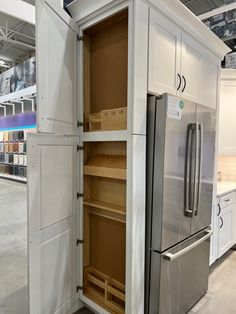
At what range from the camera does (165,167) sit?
183cm

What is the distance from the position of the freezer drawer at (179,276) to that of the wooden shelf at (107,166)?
0.70 m

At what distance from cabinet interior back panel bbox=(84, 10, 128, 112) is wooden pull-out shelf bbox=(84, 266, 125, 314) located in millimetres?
1603

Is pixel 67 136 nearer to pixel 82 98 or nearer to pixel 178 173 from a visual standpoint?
pixel 82 98

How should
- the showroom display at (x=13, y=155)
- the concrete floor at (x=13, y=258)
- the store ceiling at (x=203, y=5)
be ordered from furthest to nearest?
the showroom display at (x=13, y=155) < the store ceiling at (x=203, y=5) < the concrete floor at (x=13, y=258)

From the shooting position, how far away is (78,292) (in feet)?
7.49

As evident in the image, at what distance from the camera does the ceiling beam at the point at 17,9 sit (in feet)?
7.69

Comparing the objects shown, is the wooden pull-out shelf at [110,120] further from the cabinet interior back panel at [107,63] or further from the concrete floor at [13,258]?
the concrete floor at [13,258]

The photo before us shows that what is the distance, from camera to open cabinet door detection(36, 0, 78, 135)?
174 cm

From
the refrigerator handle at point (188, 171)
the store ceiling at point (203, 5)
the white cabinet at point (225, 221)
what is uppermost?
the store ceiling at point (203, 5)

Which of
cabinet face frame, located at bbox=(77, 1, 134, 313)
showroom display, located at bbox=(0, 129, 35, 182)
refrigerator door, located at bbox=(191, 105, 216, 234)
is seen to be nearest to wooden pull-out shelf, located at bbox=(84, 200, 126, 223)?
cabinet face frame, located at bbox=(77, 1, 134, 313)

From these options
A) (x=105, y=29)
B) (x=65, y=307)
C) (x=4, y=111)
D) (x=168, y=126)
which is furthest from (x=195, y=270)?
(x=4, y=111)

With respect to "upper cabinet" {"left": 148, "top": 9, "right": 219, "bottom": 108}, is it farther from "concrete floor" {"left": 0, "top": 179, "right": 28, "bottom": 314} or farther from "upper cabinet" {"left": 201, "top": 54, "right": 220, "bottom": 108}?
"concrete floor" {"left": 0, "top": 179, "right": 28, "bottom": 314}

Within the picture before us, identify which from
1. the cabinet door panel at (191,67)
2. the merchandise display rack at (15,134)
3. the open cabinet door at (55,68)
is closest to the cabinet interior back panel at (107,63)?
the open cabinet door at (55,68)

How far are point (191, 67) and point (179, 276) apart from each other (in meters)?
→ 1.97
